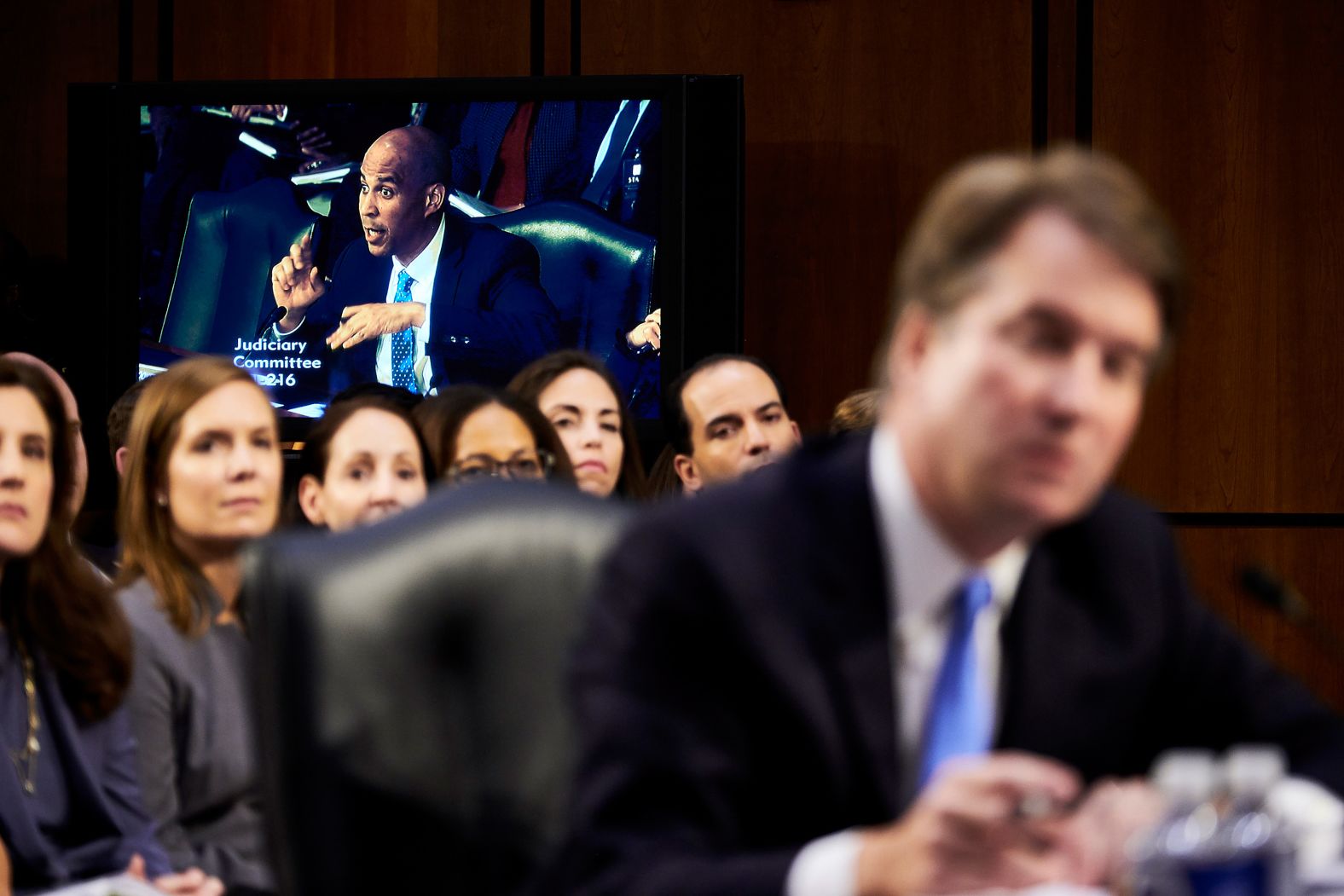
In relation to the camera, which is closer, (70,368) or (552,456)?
(552,456)

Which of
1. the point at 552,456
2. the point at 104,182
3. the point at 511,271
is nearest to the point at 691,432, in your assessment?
the point at 552,456

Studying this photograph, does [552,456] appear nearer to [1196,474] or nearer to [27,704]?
[27,704]

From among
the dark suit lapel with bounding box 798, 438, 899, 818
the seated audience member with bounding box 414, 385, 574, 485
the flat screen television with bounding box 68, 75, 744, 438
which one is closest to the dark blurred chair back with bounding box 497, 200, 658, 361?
the flat screen television with bounding box 68, 75, 744, 438

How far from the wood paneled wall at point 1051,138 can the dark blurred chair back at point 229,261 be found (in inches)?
29.0

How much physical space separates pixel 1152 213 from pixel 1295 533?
4.83m

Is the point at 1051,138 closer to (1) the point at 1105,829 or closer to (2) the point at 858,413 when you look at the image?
(2) the point at 858,413

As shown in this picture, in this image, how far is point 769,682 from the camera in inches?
42.0

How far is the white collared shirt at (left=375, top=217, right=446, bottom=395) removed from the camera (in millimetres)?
5270

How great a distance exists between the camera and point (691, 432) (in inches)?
153

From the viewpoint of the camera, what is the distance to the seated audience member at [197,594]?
244cm

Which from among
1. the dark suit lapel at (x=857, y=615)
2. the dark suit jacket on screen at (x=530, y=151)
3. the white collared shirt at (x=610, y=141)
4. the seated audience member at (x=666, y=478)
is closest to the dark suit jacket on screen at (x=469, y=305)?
→ the dark suit jacket on screen at (x=530, y=151)

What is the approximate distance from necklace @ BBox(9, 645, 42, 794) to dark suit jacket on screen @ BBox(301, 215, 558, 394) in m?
3.00

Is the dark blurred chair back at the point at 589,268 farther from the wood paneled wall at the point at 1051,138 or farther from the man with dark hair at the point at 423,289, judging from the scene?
the wood paneled wall at the point at 1051,138

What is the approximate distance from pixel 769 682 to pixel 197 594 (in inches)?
67.4
